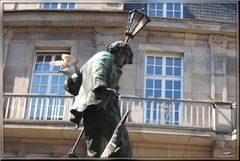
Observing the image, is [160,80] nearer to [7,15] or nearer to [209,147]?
[209,147]

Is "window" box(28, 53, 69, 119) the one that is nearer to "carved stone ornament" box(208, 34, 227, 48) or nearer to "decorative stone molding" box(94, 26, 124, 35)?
"decorative stone molding" box(94, 26, 124, 35)

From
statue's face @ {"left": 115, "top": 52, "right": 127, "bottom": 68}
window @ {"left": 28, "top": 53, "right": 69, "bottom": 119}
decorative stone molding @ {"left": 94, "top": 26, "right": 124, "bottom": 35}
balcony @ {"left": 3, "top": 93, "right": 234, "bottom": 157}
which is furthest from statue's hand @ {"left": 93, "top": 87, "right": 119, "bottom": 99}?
decorative stone molding @ {"left": 94, "top": 26, "right": 124, "bottom": 35}

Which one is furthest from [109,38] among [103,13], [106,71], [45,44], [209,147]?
[106,71]

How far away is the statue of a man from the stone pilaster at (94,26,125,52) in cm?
1043

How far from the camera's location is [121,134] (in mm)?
4898

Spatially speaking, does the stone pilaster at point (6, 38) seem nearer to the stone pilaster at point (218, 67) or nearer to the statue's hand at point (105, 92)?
the stone pilaster at point (218, 67)

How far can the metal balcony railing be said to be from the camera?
14375 millimetres

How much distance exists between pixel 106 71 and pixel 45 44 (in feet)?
36.4

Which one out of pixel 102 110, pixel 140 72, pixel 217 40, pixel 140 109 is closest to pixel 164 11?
pixel 217 40

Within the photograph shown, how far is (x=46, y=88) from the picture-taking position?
15836 mm

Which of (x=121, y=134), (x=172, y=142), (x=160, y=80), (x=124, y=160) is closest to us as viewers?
(x=124, y=160)

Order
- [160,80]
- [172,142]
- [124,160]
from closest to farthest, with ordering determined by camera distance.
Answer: [124,160] → [172,142] → [160,80]

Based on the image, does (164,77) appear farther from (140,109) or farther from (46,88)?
(46,88)

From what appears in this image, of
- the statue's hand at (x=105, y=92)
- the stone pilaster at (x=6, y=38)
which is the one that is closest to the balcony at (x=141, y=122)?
the stone pilaster at (x=6, y=38)
